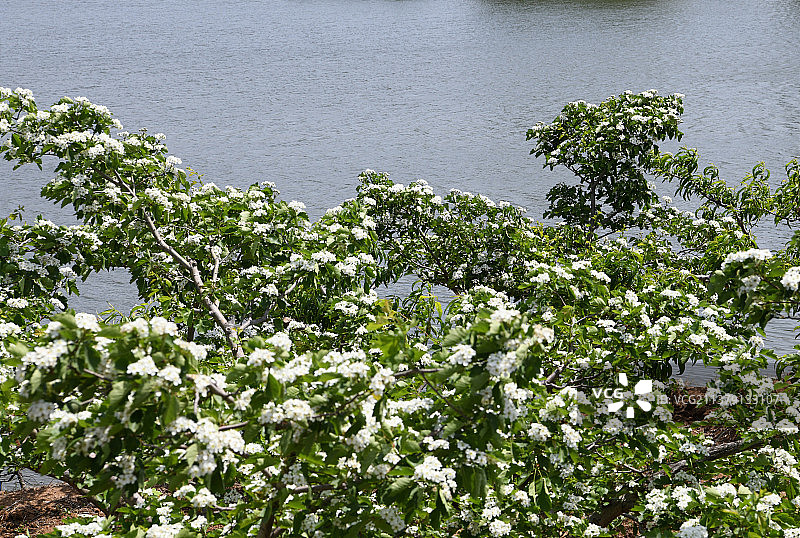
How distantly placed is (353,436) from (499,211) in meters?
3.62

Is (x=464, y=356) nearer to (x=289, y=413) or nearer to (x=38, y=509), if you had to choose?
(x=289, y=413)

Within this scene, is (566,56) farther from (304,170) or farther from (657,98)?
(657,98)

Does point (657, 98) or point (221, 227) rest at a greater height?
point (657, 98)

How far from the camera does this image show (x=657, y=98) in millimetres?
5879

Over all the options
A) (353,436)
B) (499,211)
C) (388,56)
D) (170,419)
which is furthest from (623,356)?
(388,56)

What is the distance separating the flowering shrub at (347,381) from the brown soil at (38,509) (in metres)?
1.44

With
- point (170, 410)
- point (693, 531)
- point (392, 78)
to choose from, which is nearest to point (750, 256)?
point (693, 531)

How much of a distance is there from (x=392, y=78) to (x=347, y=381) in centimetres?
1558

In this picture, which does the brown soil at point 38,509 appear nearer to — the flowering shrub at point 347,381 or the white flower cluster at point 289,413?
the flowering shrub at point 347,381

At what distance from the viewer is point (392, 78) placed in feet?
54.9

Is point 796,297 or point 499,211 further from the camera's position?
point 499,211

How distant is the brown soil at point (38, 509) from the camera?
4496 millimetres

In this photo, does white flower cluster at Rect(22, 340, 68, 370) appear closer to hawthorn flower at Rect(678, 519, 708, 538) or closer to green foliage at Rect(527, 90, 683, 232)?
hawthorn flower at Rect(678, 519, 708, 538)

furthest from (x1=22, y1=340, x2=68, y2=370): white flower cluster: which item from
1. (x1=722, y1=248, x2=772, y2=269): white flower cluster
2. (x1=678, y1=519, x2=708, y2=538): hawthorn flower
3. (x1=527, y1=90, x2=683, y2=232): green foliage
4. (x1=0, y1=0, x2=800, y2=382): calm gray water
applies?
(x1=0, y1=0, x2=800, y2=382): calm gray water
